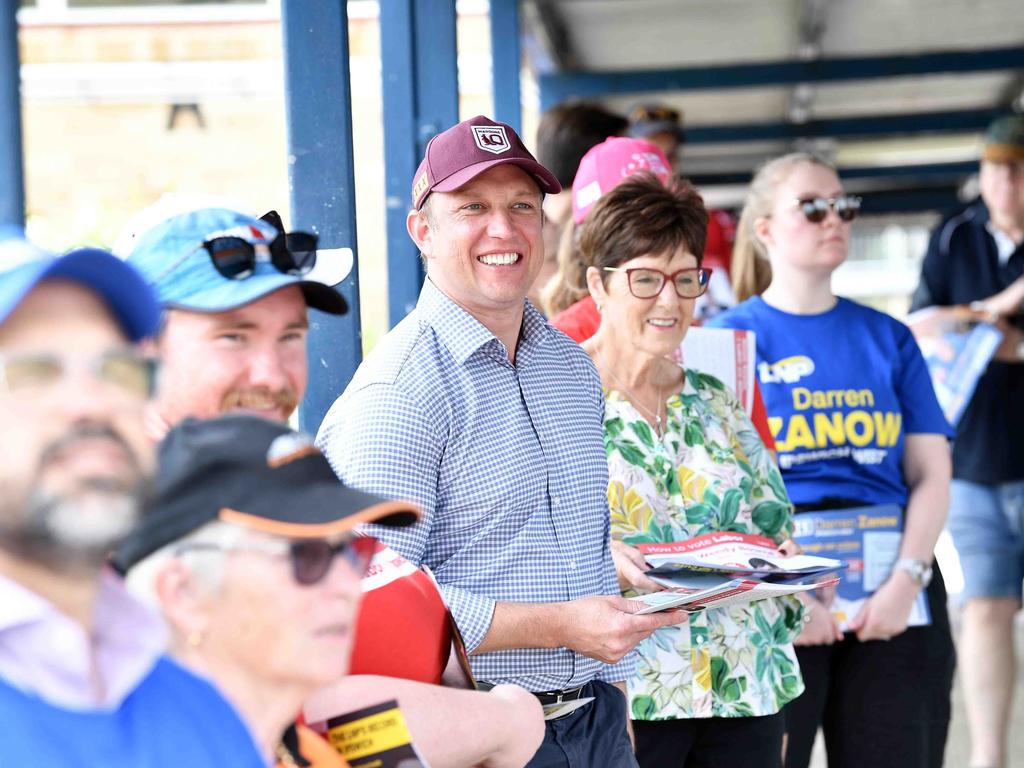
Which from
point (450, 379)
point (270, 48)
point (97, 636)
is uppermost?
point (270, 48)

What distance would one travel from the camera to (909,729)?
3.71 m

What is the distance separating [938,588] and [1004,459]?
64.5 inches

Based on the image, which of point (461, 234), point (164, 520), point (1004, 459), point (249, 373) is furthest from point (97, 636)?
point (1004, 459)

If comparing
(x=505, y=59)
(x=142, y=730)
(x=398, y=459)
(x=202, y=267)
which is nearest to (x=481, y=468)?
(x=398, y=459)

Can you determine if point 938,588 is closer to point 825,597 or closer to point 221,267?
point 825,597

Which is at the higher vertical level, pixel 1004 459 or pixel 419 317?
pixel 419 317

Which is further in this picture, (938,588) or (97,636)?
(938,588)

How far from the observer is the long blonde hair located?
13.1 feet

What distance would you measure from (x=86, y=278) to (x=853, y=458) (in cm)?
296

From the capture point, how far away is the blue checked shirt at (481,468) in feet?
7.64

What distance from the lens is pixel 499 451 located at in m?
2.48

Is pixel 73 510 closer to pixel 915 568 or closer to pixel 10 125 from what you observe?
pixel 10 125

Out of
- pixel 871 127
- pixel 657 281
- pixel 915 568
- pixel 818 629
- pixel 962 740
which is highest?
pixel 871 127

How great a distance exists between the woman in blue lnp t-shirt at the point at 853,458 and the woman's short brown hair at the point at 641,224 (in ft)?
2.04
